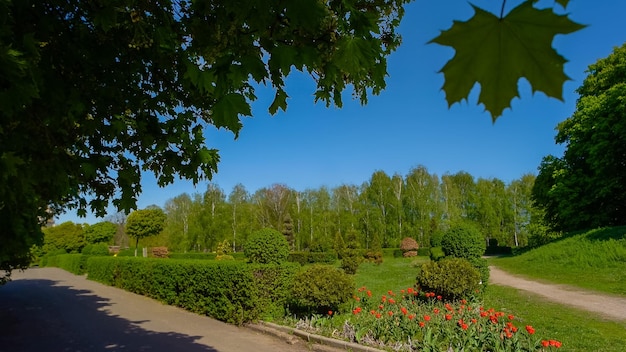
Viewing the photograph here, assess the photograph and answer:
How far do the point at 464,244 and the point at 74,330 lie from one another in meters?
11.8

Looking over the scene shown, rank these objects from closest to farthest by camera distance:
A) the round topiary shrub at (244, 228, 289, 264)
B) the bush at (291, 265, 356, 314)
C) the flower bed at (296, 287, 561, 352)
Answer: the flower bed at (296, 287, 561, 352) → the bush at (291, 265, 356, 314) → the round topiary shrub at (244, 228, 289, 264)

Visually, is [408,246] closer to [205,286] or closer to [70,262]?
[205,286]

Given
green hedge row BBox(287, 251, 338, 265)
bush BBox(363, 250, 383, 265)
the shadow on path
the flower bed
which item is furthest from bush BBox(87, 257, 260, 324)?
bush BBox(363, 250, 383, 265)

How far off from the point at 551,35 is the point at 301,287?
29.1 ft

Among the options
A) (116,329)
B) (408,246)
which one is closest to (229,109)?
(116,329)

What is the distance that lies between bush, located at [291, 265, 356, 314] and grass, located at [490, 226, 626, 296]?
9.76 meters

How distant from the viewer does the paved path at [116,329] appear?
7719mm

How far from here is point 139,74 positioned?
11.1 feet

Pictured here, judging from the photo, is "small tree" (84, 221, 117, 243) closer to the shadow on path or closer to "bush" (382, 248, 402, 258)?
the shadow on path

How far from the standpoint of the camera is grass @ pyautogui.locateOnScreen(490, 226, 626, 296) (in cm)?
1457

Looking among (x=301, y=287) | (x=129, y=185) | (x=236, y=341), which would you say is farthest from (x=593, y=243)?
(x=129, y=185)

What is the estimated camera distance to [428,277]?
392 inches

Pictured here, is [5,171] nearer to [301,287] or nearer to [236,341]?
[236,341]

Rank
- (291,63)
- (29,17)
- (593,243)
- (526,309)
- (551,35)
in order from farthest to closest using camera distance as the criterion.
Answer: (593,243), (526,309), (29,17), (291,63), (551,35)
